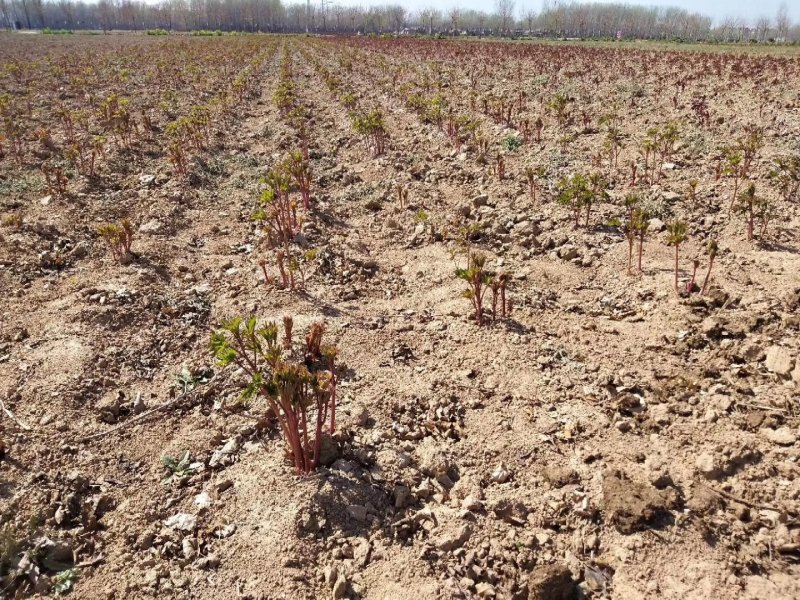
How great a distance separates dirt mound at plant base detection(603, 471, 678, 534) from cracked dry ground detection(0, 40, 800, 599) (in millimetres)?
13

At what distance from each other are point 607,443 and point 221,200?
24.9ft

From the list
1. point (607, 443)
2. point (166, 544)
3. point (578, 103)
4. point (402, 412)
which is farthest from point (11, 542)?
point (578, 103)

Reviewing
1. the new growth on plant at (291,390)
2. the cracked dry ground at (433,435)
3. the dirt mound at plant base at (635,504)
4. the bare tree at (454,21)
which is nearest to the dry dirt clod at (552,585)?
the cracked dry ground at (433,435)

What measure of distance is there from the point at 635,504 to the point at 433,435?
4.70 feet

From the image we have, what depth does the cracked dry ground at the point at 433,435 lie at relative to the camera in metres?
2.88

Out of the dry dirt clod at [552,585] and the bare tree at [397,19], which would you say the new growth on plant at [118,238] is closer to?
the dry dirt clod at [552,585]

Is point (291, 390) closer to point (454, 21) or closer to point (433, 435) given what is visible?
point (433, 435)

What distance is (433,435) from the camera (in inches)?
153

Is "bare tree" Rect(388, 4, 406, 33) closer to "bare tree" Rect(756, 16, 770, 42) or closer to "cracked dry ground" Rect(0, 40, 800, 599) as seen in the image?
"bare tree" Rect(756, 16, 770, 42)

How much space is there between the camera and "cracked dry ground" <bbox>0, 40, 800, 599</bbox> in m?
2.88

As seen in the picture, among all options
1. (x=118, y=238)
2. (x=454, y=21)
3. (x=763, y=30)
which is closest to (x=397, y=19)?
(x=454, y=21)

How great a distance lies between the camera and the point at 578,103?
1458cm

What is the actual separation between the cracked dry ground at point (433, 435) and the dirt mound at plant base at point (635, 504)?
0.04 feet

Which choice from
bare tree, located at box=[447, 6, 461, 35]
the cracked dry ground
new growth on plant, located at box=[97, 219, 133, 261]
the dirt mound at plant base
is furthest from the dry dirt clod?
bare tree, located at box=[447, 6, 461, 35]
